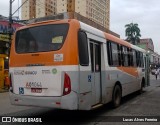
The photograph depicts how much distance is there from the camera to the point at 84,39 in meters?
8.89

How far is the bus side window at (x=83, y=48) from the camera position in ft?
28.0

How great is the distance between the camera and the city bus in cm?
818

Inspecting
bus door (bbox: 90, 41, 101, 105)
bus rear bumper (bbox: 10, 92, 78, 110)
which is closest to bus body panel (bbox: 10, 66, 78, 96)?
bus rear bumper (bbox: 10, 92, 78, 110)

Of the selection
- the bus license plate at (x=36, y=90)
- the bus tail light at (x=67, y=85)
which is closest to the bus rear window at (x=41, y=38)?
the bus tail light at (x=67, y=85)

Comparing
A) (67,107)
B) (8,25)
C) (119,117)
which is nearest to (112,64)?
(119,117)

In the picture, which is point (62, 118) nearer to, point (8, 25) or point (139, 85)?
point (139, 85)

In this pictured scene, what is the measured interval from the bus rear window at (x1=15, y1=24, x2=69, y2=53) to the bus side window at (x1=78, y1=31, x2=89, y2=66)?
1.50 feet

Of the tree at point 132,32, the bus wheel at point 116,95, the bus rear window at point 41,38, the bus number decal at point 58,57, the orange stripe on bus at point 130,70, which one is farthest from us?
the tree at point 132,32

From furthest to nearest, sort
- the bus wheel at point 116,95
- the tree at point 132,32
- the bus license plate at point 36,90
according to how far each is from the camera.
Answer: the tree at point 132,32 < the bus wheel at point 116,95 < the bus license plate at point 36,90

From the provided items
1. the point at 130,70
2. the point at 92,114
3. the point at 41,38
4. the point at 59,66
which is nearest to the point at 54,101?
the point at 59,66

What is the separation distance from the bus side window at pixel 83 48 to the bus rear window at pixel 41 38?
457 mm

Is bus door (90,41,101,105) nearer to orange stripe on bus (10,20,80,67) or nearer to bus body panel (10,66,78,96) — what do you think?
orange stripe on bus (10,20,80,67)

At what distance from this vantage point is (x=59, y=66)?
8.25 meters

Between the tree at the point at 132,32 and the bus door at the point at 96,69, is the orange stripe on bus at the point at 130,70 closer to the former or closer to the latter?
the bus door at the point at 96,69
